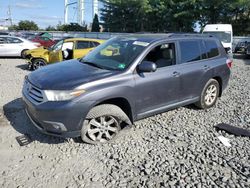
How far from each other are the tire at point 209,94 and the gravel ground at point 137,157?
50 cm

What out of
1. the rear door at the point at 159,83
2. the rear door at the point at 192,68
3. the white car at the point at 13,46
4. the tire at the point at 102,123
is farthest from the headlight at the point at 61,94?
the white car at the point at 13,46

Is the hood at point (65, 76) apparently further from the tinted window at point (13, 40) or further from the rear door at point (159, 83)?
the tinted window at point (13, 40)

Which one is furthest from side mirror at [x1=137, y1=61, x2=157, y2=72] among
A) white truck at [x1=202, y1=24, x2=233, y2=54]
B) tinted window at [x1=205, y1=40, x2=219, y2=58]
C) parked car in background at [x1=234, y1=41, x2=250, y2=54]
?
parked car in background at [x1=234, y1=41, x2=250, y2=54]

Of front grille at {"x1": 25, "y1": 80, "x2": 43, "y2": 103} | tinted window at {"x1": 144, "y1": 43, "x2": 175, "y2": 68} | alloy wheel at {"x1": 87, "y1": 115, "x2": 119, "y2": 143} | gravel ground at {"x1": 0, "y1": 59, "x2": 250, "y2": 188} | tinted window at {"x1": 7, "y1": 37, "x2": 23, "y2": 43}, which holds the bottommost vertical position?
gravel ground at {"x1": 0, "y1": 59, "x2": 250, "y2": 188}

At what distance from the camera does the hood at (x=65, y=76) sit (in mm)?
4172

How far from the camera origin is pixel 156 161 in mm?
4098

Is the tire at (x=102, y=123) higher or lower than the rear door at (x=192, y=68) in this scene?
lower

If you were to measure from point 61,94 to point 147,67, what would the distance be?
1.45 metres

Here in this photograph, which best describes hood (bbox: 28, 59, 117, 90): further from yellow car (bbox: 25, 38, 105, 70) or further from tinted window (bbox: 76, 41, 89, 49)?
tinted window (bbox: 76, 41, 89, 49)

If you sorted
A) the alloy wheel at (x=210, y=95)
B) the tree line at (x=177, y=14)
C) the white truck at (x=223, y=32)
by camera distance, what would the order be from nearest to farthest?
the alloy wheel at (x=210, y=95) → the white truck at (x=223, y=32) → the tree line at (x=177, y=14)

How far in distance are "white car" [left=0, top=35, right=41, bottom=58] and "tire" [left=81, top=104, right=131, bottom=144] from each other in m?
12.6

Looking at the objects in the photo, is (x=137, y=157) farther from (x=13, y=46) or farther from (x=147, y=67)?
(x=13, y=46)

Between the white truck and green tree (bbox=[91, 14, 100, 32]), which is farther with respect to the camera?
green tree (bbox=[91, 14, 100, 32])

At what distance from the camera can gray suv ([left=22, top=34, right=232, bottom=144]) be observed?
411 centimetres
